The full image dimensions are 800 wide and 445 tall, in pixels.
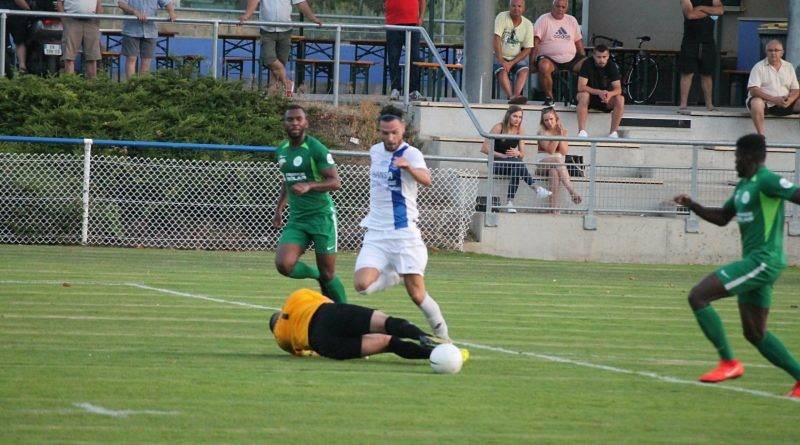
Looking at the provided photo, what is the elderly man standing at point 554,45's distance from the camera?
2509cm

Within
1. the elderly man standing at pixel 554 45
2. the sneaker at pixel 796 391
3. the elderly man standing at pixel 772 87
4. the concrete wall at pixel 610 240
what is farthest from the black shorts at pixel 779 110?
the sneaker at pixel 796 391

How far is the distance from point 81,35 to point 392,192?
13.9 meters

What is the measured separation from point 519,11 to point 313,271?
12.7 meters

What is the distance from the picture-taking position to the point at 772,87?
24547 mm

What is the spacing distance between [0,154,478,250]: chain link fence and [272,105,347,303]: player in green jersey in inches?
314

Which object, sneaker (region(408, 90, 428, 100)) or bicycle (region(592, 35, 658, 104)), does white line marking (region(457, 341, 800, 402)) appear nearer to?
sneaker (region(408, 90, 428, 100))

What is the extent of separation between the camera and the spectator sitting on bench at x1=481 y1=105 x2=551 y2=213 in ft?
72.0

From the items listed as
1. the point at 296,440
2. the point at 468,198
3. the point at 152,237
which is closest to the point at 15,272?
the point at 152,237

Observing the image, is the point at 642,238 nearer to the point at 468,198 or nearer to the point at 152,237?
the point at 468,198

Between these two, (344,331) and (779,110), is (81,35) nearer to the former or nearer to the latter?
(779,110)

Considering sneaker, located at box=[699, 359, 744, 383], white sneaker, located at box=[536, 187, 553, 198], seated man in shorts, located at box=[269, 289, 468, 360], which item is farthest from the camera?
white sneaker, located at box=[536, 187, 553, 198]

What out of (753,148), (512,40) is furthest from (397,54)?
(753,148)

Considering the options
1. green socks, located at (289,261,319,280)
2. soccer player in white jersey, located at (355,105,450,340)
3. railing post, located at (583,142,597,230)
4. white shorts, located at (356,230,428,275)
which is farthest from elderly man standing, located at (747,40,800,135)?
white shorts, located at (356,230,428,275)

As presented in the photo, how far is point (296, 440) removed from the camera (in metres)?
7.71
